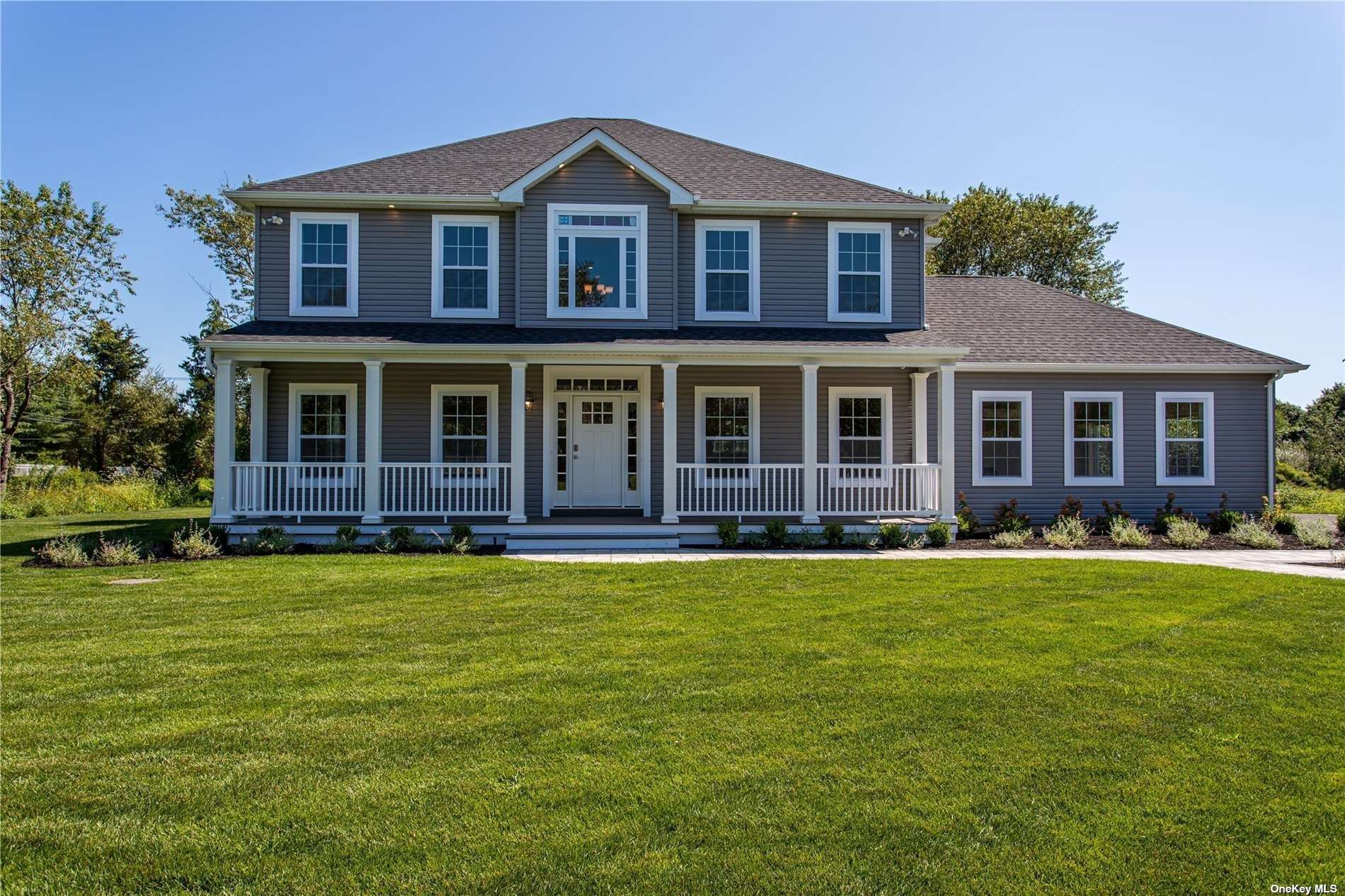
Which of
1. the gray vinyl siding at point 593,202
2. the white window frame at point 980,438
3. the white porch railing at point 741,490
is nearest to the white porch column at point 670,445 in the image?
the white porch railing at point 741,490

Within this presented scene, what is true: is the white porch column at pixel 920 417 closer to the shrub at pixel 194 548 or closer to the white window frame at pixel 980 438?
the white window frame at pixel 980 438

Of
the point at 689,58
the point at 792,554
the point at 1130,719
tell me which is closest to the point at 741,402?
the point at 792,554

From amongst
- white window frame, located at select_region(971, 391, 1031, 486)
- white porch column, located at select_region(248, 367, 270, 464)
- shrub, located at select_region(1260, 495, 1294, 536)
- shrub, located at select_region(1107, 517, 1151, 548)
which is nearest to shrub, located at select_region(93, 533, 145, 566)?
white porch column, located at select_region(248, 367, 270, 464)

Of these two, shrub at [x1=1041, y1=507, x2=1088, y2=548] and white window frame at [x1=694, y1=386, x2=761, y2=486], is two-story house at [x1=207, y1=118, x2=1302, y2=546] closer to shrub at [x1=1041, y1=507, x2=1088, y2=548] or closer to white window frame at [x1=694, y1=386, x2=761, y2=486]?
white window frame at [x1=694, y1=386, x2=761, y2=486]

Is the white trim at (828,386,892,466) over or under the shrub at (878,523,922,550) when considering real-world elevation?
over

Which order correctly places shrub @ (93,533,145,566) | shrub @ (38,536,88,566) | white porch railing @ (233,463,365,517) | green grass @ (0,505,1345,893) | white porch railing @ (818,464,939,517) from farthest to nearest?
white porch railing @ (818,464,939,517) < white porch railing @ (233,463,365,517) < shrub @ (93,533,145,566) < shrub @ (38,536,88,566) < green grass @ (0,505,1345,893)

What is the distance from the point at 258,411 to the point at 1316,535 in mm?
19587

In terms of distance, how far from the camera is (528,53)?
12211 mm

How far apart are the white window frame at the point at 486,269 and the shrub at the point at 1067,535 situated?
11.1m

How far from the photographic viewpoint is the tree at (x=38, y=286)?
23500 mm

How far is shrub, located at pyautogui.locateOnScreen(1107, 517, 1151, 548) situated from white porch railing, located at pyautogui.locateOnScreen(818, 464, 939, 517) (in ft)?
10.5

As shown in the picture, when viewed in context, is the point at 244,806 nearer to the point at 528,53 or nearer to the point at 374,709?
the point at 374,709

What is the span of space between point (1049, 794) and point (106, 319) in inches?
1331

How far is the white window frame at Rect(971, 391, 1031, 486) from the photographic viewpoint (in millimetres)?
15586
